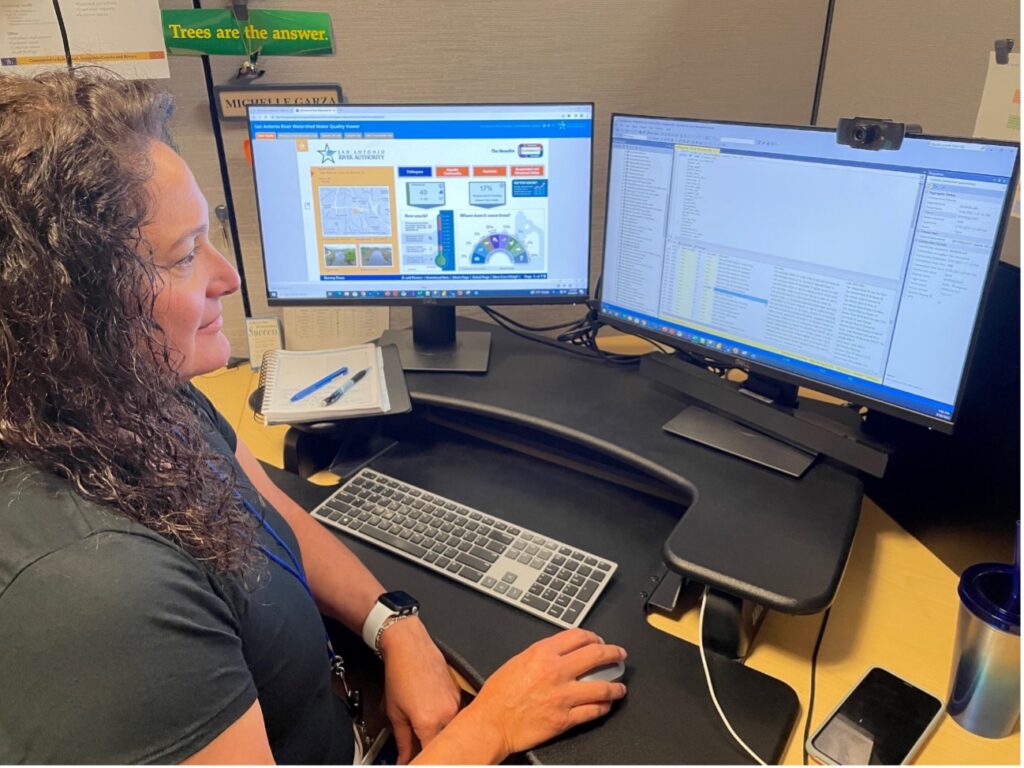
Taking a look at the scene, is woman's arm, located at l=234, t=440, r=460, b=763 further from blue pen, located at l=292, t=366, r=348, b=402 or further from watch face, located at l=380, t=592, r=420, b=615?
blue pen, located at l=292, t=366, r=348, b=402

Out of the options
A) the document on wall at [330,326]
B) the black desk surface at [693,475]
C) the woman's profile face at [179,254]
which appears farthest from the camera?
the document on wall at [330,326]

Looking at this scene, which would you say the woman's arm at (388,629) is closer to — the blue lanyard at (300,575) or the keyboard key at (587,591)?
the blue lanyard at (300,575)

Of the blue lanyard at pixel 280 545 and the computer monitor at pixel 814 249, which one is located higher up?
the computer monitor at pixel 814 249

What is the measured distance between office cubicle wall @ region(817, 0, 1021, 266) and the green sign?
2.83ft

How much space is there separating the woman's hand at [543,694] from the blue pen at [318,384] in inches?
22.9

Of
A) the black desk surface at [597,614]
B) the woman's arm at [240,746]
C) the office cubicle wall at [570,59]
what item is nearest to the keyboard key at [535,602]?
the black desk surface at [597,614]

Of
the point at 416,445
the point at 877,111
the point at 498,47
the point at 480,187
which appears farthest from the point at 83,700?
the point at 877,111

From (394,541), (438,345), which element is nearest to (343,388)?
(438,345)

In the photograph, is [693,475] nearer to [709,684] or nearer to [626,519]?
[626,519]

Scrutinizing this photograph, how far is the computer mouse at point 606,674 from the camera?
2.61 feet

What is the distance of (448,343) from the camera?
4.39 feet

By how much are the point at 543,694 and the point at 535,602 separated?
15cm

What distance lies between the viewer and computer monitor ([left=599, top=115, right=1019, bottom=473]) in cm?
83

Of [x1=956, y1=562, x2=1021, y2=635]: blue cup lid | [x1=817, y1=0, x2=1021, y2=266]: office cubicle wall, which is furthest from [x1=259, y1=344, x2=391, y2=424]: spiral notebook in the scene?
[x1=817, y1=0, x2=1021, y2=266]: office cubicle wall
